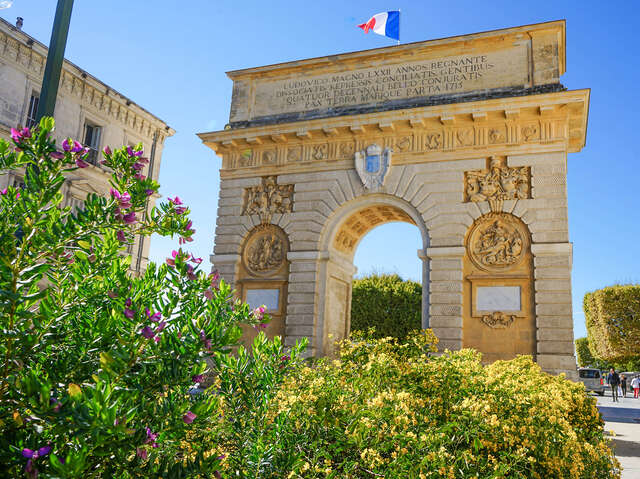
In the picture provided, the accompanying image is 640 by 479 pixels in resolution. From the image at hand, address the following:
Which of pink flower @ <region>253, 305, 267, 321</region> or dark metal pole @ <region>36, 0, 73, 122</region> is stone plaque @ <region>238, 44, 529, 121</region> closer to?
dark metal pole @ <region>36, 0, 73, 122</region>

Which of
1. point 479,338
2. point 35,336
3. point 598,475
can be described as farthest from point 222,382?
point 479,338

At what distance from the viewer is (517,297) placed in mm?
13086

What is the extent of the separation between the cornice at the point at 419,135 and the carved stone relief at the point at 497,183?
0.44 meters

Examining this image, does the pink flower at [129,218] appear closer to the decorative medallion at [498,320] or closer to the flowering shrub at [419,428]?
the flowering shrub at [419,428]

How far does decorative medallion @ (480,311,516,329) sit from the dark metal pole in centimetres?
1112

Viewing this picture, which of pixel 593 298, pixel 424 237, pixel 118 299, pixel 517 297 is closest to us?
pixel 118 299

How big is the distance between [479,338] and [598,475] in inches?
358

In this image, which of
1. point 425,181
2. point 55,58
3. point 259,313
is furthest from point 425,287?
point 259,313

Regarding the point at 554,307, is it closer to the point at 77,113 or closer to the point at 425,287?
the point at 425,287

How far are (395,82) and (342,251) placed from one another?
530 centimetres

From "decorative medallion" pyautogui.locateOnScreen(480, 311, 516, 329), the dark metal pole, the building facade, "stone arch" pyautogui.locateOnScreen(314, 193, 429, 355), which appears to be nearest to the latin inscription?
"stone arch" pyautogui.locateOnScreen(314, 193, 429, 355)

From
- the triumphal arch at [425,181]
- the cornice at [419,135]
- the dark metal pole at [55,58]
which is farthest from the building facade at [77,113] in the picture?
the dark metal pole at [55,58]

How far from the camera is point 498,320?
516 inches

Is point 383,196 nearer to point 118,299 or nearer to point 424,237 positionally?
point 424,237
